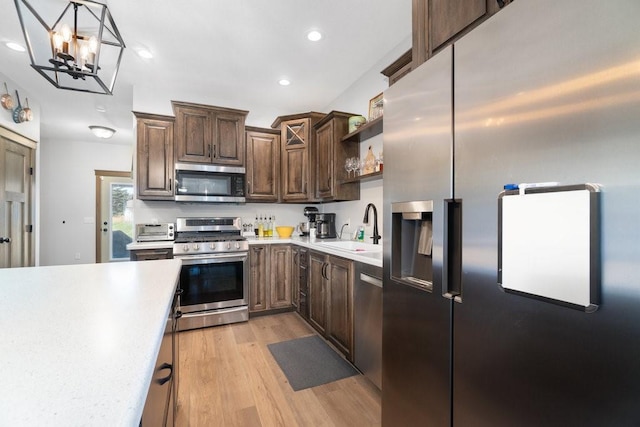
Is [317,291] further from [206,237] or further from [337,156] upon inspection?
[206,237]

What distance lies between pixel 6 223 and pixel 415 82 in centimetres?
469

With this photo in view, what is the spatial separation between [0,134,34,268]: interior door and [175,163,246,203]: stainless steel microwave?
206cm

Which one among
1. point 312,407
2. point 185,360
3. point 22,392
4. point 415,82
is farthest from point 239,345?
point 415,82

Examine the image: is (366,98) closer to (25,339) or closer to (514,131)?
(514,131)

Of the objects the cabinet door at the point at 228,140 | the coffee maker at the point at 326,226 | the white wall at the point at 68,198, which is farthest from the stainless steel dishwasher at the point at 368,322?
the white wall at the point at 68,198

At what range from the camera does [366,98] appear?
3031 mm

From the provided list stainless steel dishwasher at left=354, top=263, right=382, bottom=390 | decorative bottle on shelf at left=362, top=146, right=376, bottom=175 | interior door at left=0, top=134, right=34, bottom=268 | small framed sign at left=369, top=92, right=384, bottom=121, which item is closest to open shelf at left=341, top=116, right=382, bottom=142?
small framed sign at left=369, top=92, right=384, bottom=121

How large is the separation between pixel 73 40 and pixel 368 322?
7.91ft

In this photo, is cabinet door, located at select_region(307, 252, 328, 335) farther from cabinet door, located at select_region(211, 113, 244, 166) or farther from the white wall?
the white wall

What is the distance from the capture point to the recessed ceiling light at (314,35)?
7.72ft

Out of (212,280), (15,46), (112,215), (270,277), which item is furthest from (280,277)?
(112,215)

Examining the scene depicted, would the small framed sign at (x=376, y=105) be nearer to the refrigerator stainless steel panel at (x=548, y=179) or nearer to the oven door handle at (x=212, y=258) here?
the refrigerator stainless steel panel at (x=548, y=179)

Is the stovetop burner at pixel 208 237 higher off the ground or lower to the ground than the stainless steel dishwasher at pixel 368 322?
higher

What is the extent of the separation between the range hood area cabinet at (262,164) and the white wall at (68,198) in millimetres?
4154
